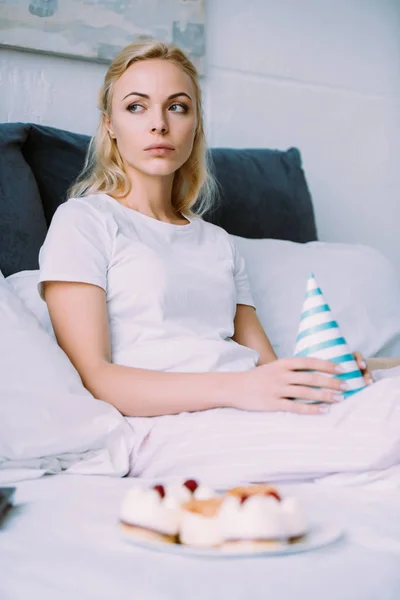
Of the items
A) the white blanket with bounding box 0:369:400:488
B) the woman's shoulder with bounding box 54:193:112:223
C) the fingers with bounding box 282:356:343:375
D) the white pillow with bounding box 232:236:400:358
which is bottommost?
the white pillow with bounding box 232:236:400:358

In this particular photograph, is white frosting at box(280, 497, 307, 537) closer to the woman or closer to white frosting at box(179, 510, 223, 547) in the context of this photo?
white frosting at box(179, 510, 223, 547)

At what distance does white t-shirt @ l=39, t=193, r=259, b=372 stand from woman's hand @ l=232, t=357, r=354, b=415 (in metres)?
0.19

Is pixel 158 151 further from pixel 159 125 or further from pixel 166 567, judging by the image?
pixel 166 567

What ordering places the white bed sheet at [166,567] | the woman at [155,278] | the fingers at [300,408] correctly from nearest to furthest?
the white bed sheet at [166,567] < the fingers at [300,408] < the woman at [155,278]

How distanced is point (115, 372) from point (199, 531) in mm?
580

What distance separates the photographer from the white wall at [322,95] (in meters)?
2.48

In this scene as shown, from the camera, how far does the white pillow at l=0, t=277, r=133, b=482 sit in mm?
1149

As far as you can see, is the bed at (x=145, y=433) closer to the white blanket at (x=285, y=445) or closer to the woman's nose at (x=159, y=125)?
the white blanket at (x=285, y=445)

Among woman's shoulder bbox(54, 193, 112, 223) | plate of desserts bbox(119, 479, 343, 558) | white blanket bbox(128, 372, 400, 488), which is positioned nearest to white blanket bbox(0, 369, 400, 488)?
white blanket bbox(128, 372, 400, 488)

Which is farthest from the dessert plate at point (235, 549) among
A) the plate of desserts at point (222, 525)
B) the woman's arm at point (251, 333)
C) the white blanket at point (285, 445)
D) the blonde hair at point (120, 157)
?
the blonde hair at point (120, 157)

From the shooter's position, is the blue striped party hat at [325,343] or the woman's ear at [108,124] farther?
the woman's ear at [108,124]

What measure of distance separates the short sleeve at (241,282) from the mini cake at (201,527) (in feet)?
3.14

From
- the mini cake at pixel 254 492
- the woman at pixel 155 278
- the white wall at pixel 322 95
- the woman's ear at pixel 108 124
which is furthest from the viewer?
the white wall at pixel 322 95

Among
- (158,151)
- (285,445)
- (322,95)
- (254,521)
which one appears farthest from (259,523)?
(322,95)
